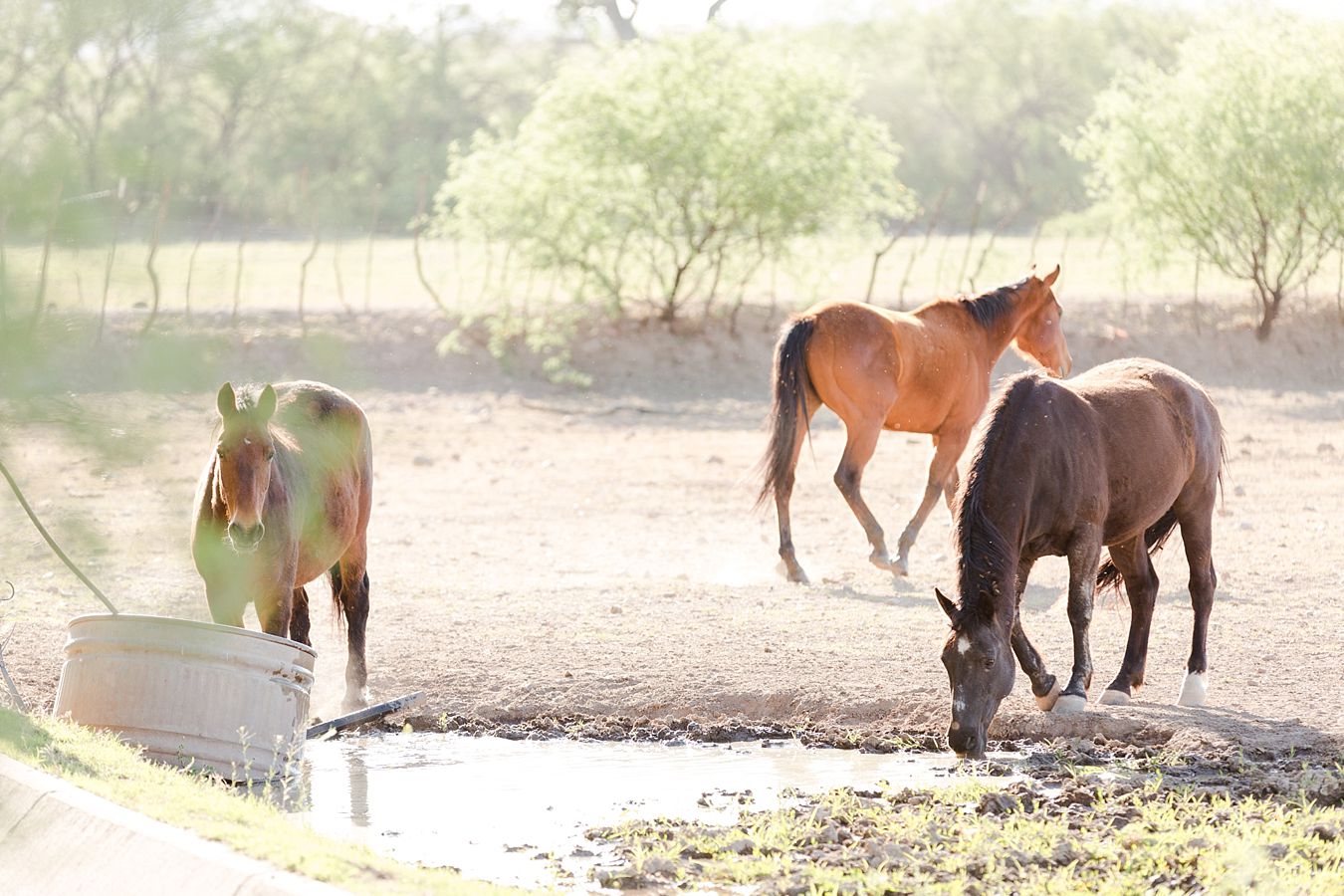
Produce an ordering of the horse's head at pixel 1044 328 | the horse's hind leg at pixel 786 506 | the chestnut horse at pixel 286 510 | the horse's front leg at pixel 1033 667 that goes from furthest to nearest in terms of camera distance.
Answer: the horse's head at pixel 1044 328, the horse's hind leg at pixel 786 506, the horse's front leg at pixel 1033 667, the chestnut horse at pixel 286 510

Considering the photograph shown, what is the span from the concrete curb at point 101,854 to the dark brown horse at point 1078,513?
9.37 feet

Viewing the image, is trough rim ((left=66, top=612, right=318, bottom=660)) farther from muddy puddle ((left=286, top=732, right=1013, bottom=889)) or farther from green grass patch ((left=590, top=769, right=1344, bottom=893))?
green grass patch ((left=590, top=769, right=1344, bottom=893))

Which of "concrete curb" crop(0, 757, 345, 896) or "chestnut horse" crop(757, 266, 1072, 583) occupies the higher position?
"chestnut horse" crop(757, 266, 1072, 583)

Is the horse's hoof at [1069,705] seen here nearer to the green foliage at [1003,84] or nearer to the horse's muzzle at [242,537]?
the horse's muzzle at [242,537]

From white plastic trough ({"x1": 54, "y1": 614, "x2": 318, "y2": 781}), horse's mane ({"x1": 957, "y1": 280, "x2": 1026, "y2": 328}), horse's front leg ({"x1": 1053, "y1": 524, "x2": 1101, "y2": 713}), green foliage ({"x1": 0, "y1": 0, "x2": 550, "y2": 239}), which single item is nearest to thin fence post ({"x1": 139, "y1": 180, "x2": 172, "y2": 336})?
green foliage ({"x1": 0, "y1": 0, "x2": 550, "y2": 239})

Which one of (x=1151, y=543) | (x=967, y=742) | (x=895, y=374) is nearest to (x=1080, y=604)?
(x=967, y=742)

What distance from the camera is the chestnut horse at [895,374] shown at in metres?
10.4

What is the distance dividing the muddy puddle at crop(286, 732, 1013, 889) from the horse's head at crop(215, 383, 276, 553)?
3.63 ft

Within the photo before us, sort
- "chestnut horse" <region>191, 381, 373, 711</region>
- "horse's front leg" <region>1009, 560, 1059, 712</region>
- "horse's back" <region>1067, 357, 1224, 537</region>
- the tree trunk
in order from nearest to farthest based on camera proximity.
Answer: "chestnut horse" <region>191, 381, 373, 711</region>
"horse's front leg" <region>1009, 560, 1059, 712</region>
"horse's back" <region>1067, 357, 1224, 537</region>
the tree trunk

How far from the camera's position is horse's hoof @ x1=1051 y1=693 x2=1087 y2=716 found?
21.2 feet

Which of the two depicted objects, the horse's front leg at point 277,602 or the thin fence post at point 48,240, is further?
the horse's front leg at point 277,602

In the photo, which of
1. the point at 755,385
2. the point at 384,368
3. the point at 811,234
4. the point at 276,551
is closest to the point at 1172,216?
the point at 811,234

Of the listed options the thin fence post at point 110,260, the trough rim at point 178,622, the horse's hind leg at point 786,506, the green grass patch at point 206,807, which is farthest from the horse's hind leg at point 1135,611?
the thin fence post at point 110,260

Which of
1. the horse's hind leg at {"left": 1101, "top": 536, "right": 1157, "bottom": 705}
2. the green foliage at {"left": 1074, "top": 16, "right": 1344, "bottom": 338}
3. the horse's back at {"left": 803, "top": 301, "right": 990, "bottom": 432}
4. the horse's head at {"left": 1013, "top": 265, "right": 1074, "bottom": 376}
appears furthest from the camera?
the green foliage at {"left": 1074, "top": 16, "right": 1344, "bottom": 338}
